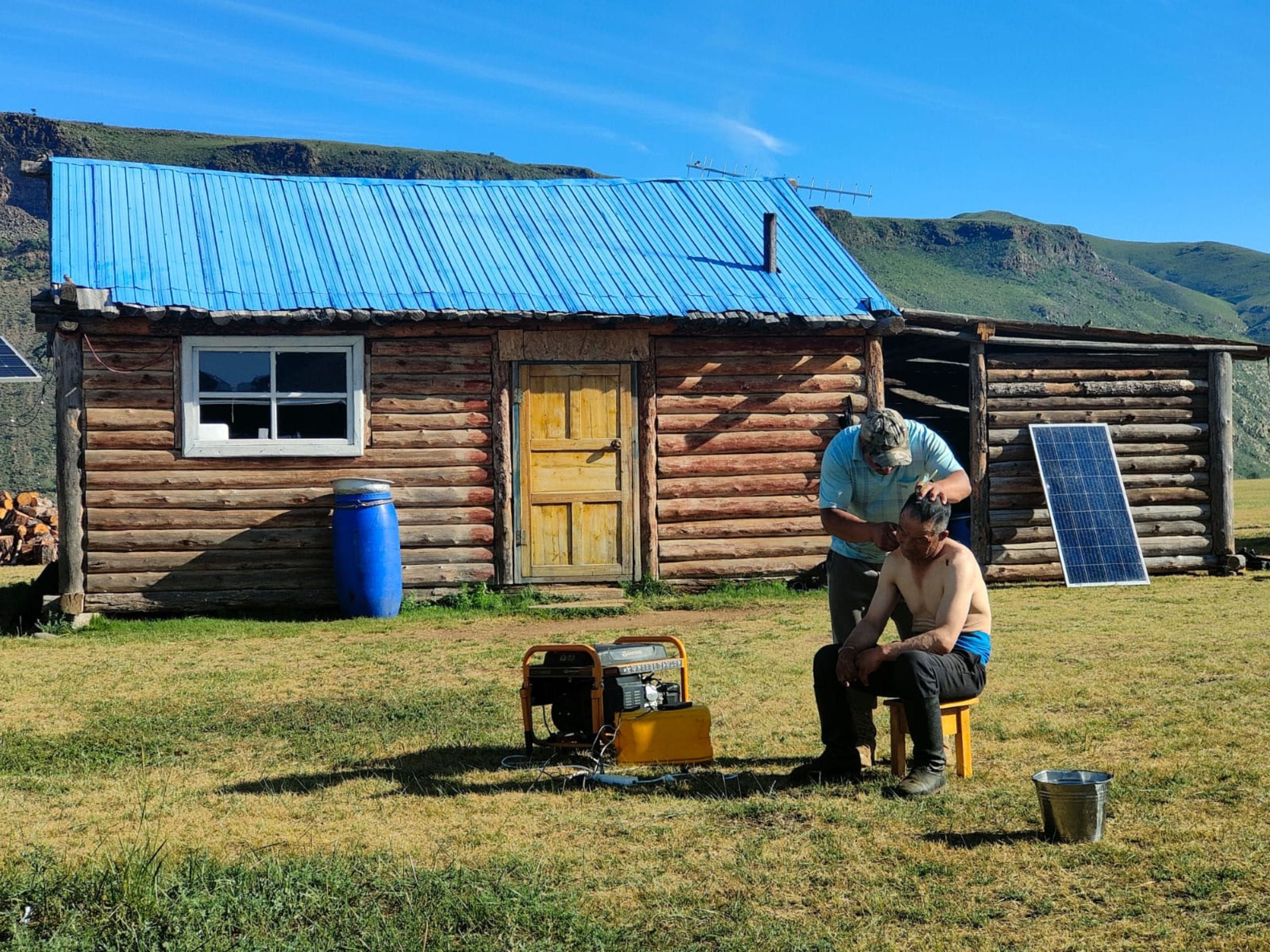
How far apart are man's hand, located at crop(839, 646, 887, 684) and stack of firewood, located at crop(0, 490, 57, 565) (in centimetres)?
1723

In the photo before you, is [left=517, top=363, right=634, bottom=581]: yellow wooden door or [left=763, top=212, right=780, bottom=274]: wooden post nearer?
[left=517, top=363, right=634, bottom=581]: yellow wooden door

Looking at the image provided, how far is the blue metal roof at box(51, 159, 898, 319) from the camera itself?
41.1 ft

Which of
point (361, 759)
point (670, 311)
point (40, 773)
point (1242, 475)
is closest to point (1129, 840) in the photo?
point (361, 759)

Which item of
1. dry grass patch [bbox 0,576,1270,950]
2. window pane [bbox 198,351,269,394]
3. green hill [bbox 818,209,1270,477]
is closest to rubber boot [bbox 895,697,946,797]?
dry grass patch [bbox 0,576,1270,950]

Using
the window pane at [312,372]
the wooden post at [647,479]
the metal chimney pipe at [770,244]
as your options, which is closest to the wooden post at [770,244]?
the metal chimney pipe at [770,244]

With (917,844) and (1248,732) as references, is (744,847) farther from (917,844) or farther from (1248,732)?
(1248,732)

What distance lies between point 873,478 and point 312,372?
25.0ft

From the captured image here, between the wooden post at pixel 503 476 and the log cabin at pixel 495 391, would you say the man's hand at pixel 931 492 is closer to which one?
the log cabin at pixel 495 391

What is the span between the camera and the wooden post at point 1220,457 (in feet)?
48.6

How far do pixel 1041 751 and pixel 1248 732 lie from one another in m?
1.12

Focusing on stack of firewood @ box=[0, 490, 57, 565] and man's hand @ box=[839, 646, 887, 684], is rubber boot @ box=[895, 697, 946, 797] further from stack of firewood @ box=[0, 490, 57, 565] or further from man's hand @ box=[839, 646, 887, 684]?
stack of firewood @ box=[0, 490, 57, 565]

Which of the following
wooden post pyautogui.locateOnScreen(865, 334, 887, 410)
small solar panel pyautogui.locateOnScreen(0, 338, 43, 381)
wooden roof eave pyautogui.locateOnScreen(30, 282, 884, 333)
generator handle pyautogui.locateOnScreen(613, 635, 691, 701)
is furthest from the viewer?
small solar panel pyautogui.locateOnScreen(0, 338, 43, 381)

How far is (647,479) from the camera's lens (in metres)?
13.3

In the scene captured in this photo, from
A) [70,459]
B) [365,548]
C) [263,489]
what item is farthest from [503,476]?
[70,459]
